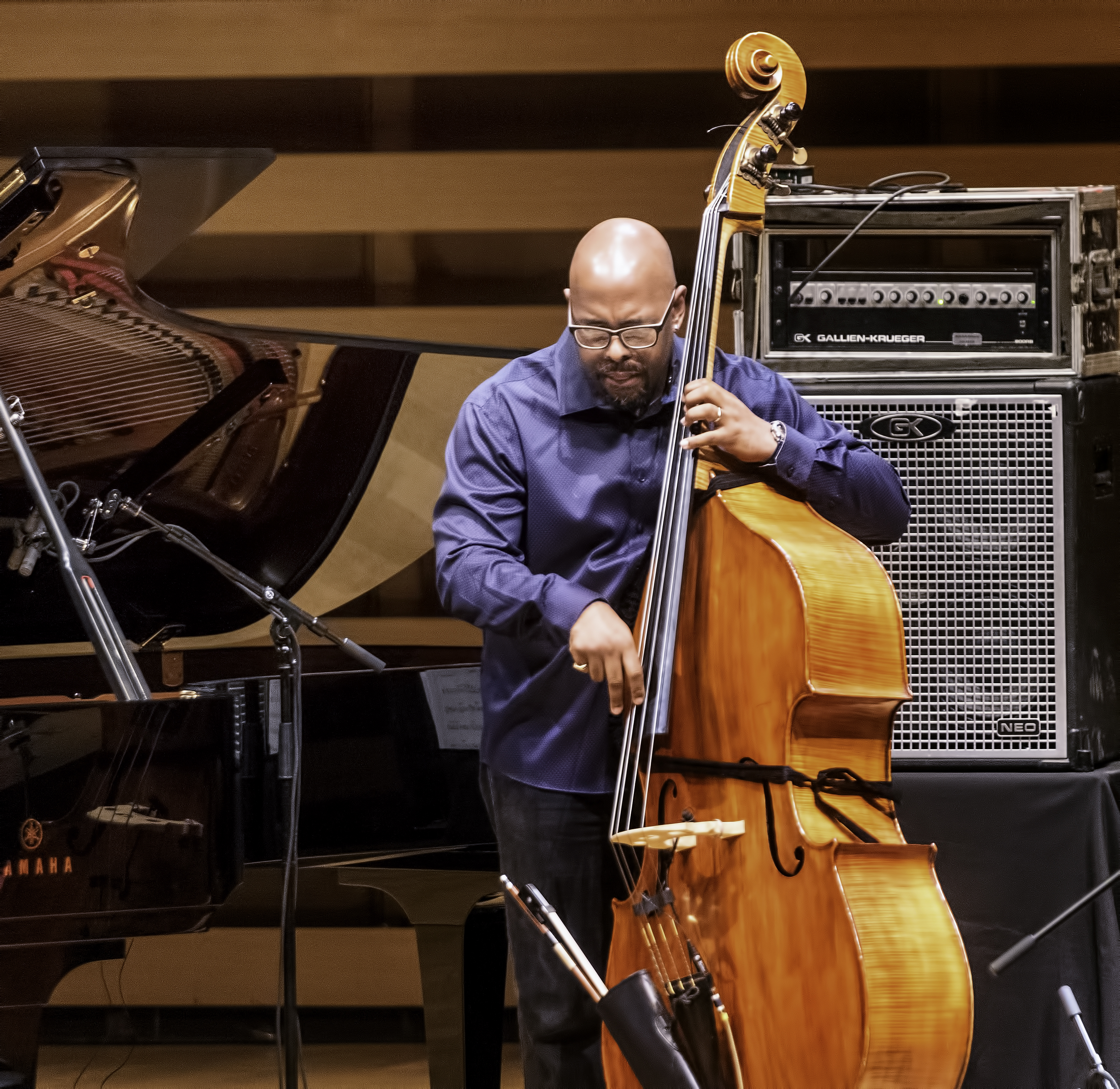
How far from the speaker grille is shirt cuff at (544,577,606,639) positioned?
701mm

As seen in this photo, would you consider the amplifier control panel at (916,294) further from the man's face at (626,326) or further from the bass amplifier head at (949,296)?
the man's face at (626,326)

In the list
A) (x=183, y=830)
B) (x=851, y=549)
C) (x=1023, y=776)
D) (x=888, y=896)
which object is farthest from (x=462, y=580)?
(x=1023, y=776)

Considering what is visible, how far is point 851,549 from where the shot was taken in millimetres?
1598

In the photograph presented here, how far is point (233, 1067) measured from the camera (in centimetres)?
356

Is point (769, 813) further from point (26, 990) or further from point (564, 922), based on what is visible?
point (26, 990)

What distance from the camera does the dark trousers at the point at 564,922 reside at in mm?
1732

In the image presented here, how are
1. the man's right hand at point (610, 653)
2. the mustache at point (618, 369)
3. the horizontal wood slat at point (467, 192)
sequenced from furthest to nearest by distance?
the horizontal wood slat at point (467, 192), the mustache at point (618, 369), the man's right hand at point (610, 653)

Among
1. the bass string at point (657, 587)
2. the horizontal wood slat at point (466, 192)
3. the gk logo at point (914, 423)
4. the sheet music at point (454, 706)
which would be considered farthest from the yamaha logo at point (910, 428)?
the horizontal wood slat at point (466, 192)

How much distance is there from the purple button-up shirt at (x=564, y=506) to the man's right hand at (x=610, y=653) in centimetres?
13

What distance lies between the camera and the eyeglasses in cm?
166

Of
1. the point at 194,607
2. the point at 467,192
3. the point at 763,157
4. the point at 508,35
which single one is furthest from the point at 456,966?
the point at 508,35

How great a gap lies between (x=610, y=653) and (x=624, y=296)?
393 mm

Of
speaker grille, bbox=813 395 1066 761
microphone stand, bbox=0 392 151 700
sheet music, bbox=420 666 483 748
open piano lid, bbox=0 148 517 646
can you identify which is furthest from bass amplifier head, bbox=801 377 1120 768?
open piano lid, bbox=0 148 517 646

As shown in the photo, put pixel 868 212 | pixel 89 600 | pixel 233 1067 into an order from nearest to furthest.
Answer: pixel 89 600 → pixel 868 212 → pixel 233 1067
